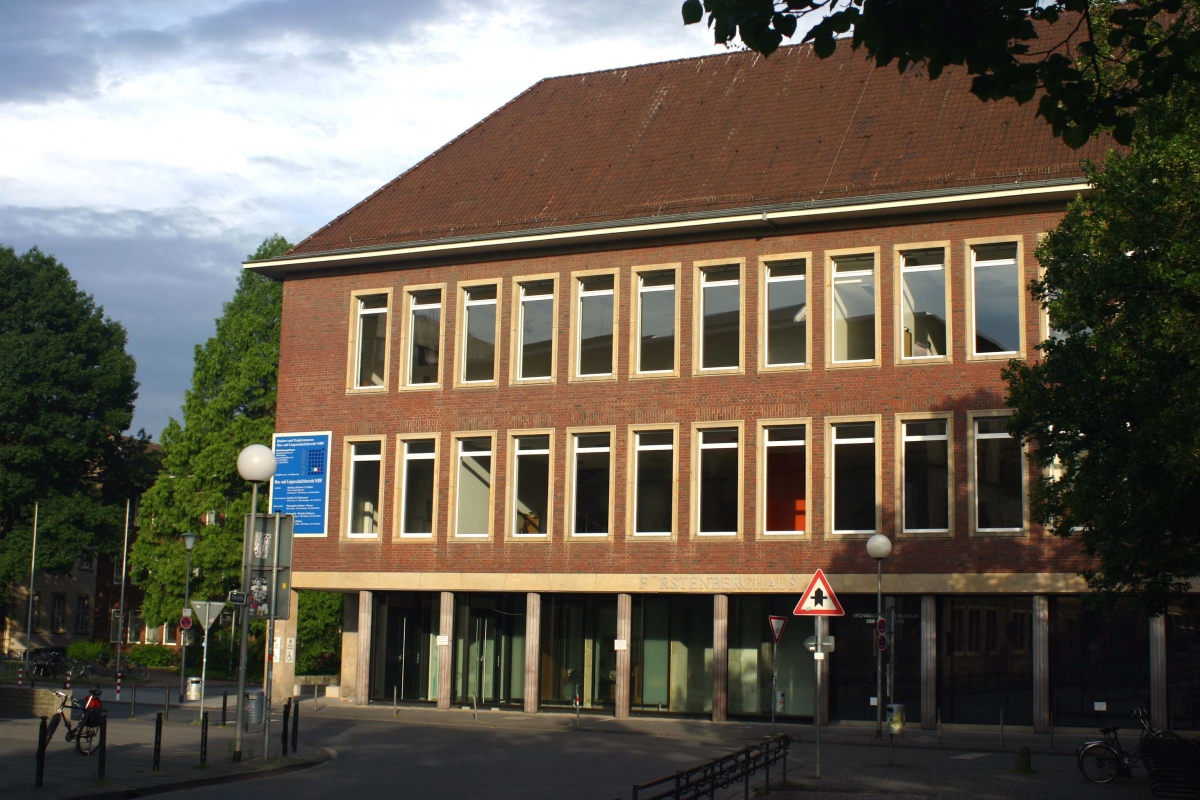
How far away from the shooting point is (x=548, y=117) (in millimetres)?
43469

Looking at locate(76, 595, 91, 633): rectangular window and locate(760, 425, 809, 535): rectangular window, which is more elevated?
locate(760, 425, 809, 535): rectangular window

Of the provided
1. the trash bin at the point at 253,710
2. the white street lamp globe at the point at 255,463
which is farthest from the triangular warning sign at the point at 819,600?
the trash bin at the point at 253,710

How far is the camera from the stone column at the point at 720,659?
3434 centimetres

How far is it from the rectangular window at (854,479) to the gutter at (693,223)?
16.6ft

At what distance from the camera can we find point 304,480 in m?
39.2

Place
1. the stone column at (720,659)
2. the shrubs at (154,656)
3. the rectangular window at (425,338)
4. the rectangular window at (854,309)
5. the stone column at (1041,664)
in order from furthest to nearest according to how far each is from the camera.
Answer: the shrubs at (154,656) < the rectangular window at (425,338) < the stone column at (720,659) < the rectangular window at (854,309) < the stone column at (1041,664)

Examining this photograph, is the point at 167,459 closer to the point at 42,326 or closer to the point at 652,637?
the point at 42,326

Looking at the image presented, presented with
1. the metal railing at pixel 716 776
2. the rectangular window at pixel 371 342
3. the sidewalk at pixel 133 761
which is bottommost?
the sidewalk at pixel 133 761

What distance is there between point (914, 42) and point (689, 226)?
2668cm

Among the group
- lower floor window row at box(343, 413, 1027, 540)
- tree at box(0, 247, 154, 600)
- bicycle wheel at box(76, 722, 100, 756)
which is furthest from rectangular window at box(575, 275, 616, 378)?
tree at box(0, 247, 154, 600)

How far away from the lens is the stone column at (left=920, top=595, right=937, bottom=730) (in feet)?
106

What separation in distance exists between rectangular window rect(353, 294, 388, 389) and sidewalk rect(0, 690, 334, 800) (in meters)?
11.9

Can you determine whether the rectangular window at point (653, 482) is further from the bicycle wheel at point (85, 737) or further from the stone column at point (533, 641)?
the bicycle wheel at point (85, 737)

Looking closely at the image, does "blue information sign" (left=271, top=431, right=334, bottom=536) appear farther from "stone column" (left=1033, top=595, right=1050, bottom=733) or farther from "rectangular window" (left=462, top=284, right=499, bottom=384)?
"stone column" (left=1033, top=595, right=1050, bottom=733)
